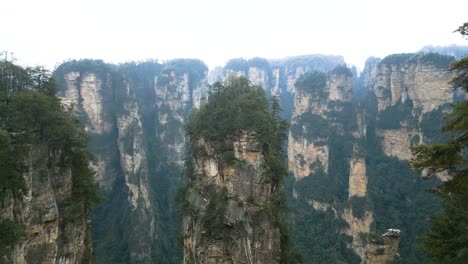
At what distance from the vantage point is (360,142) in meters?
53.0

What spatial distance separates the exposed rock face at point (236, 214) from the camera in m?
18.8

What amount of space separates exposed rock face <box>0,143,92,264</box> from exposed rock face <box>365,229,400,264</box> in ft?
54.3

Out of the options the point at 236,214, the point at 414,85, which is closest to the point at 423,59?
the point at 414,85

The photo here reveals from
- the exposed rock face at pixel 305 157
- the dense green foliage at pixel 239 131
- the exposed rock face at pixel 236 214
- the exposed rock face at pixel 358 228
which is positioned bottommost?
the exposed rock face at pixel 358 228

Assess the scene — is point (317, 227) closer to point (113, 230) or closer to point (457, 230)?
point (113, 230)

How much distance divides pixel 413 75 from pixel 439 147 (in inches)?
1918

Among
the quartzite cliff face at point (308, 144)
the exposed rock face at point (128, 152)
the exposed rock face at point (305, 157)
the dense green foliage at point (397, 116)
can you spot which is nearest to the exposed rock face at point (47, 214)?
the exposed rock face at point (128, 152)

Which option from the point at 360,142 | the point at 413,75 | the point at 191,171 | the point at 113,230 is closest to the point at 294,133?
the point at 360,142

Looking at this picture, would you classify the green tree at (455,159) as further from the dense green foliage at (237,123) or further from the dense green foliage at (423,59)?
the dense green foliage at (423,59)

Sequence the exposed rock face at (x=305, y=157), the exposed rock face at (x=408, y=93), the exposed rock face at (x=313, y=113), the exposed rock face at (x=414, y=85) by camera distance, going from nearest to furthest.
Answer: the exposed rock face at (x=414, y=85) < the exposed rock face at (x=408, y=93) < the exposed rock face at (x=305, y=157) < the exposed rock face at (x=313, y=113)

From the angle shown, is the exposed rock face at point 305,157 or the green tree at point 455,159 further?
the exposed rock face at point 305,157

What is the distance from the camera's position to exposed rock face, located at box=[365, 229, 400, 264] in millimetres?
20156

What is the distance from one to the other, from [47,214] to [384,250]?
59.6 ft

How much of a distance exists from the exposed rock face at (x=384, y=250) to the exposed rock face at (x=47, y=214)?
1654 cm
